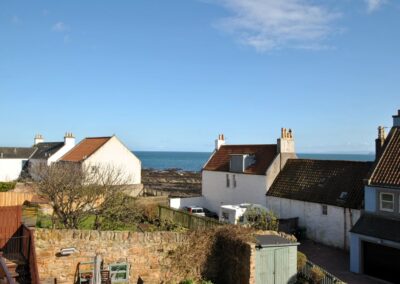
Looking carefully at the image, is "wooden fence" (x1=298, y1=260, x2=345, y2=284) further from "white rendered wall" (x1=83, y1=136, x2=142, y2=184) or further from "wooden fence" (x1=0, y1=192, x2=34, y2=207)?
"white rendered wall" (x1=83, y1=136, x2=142, y2=184)

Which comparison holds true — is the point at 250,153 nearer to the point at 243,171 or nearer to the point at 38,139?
the point at 243,171

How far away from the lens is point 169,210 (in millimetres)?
34250

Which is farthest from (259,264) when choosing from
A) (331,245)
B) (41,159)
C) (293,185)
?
(41,159)

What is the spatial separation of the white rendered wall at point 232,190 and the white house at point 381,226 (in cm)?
1207

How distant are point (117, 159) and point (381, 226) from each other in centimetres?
3455

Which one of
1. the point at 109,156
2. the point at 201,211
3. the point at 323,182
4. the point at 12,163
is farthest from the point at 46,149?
the point at 323,182

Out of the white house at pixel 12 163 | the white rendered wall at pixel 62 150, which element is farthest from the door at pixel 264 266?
the white house at pixel 12 163

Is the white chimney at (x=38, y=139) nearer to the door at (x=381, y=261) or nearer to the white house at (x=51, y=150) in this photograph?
the white house at (x=51, y=150)

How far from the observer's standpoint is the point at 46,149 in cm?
6438

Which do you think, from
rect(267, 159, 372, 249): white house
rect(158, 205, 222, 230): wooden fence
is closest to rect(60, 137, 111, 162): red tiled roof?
rect(158, 205, 222, 230): wooden fence

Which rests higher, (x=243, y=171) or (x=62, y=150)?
(x=62, y=150)

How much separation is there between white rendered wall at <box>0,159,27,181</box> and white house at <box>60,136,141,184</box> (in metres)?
16.0

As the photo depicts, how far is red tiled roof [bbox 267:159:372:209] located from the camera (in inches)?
1099

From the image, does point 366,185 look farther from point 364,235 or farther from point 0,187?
point 0,187
